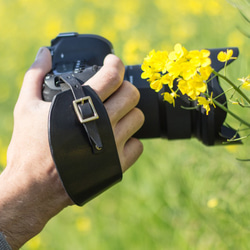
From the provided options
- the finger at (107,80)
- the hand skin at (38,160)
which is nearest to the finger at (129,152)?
the hand skin at (38,160)

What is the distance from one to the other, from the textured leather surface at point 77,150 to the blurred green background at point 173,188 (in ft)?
0.93

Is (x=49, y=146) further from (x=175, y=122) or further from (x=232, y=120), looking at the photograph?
(x=232, y=120)

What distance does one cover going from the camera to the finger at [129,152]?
932 millimetres

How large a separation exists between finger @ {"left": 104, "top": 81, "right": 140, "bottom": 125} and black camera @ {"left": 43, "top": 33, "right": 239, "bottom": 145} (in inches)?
2.5

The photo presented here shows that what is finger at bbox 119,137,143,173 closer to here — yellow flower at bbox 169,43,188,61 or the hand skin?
the hand skin

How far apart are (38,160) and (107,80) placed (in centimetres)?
19

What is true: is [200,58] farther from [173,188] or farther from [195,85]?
[173,188]

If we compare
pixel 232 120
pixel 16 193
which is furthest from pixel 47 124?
pixel 232 120

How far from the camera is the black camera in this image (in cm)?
90

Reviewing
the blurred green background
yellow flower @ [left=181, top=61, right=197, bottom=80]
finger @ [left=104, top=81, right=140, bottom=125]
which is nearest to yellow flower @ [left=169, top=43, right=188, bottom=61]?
yellow flower @ [left=181, top=61, right=197, bottom=80]

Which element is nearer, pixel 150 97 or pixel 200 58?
pixel 200 58

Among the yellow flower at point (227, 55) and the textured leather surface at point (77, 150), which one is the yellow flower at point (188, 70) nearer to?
the yellow flower at point (227, 55)

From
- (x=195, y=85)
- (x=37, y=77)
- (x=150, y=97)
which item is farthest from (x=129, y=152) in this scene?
(x=195, y=85)

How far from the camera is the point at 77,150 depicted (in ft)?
2.62
